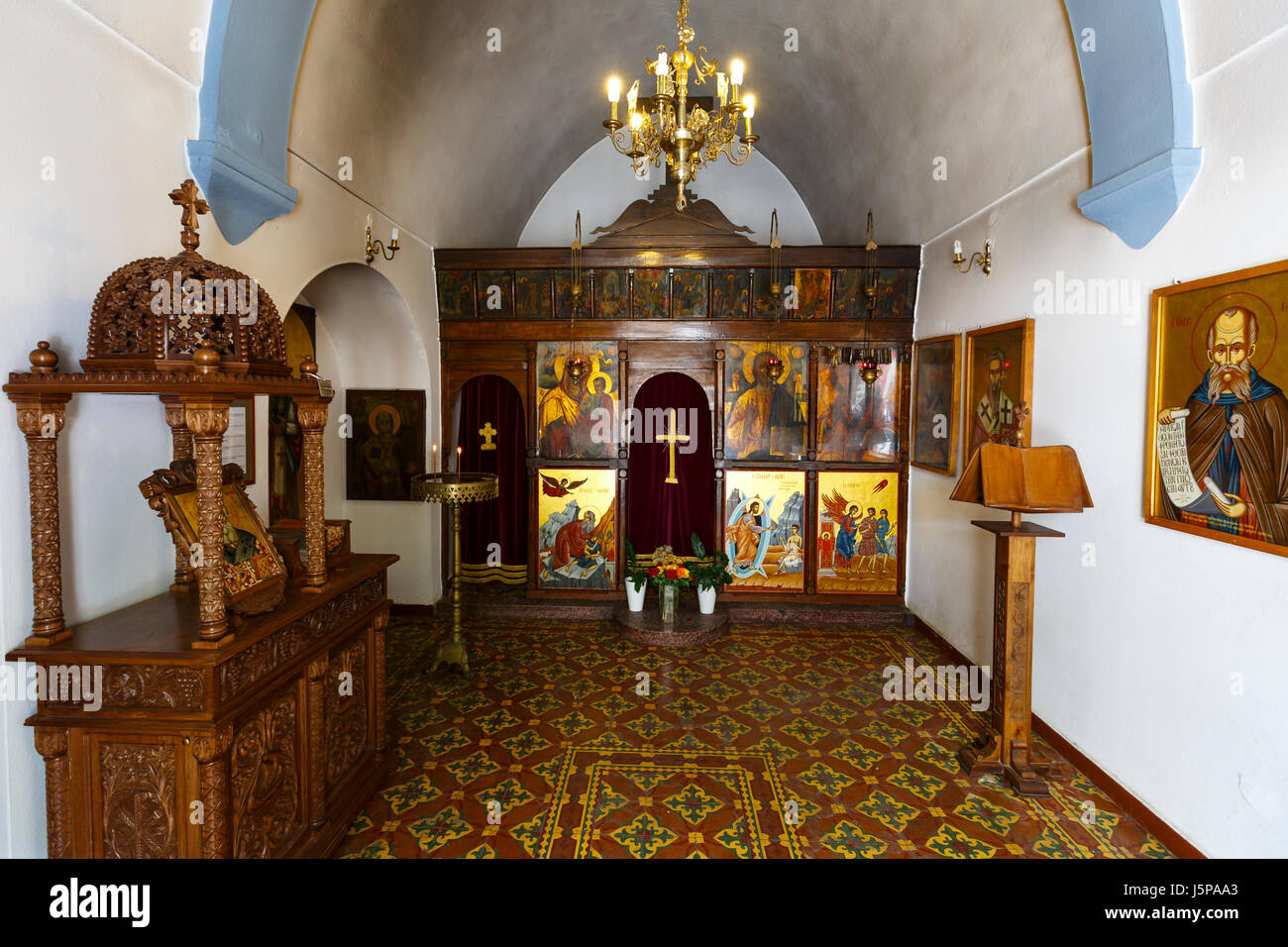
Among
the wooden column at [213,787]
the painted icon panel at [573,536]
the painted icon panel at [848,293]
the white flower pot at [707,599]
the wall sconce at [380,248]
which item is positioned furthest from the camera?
the painted icon panel at [573,536]

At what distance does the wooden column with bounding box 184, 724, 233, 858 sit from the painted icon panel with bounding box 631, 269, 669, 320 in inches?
186

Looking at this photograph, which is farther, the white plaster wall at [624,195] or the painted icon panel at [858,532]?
the white plaster wall at [624,195]

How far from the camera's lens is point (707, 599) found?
577 cm

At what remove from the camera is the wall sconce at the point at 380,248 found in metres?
4.65

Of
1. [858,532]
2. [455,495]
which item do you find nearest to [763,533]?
[858,532]

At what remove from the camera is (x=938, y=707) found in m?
4.34

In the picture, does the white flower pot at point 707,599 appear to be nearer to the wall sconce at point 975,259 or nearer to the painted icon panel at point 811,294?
the painted icon panel at point 811,294

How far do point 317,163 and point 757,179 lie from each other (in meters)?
5.69

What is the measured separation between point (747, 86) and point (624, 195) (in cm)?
183

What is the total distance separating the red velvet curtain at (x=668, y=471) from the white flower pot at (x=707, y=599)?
74cm

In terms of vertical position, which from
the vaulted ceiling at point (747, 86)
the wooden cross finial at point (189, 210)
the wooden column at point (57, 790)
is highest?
the vaulted ceiling at point (747, 86)

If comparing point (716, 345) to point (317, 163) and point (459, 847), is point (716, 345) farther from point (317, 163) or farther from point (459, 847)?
point (459, 847)

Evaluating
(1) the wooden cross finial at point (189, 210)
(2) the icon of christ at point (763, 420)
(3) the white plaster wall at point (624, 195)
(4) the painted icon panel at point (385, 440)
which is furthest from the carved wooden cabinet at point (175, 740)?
(3) the white plaster wall at point (624, 195)

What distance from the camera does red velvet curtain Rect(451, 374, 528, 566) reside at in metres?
6.41
